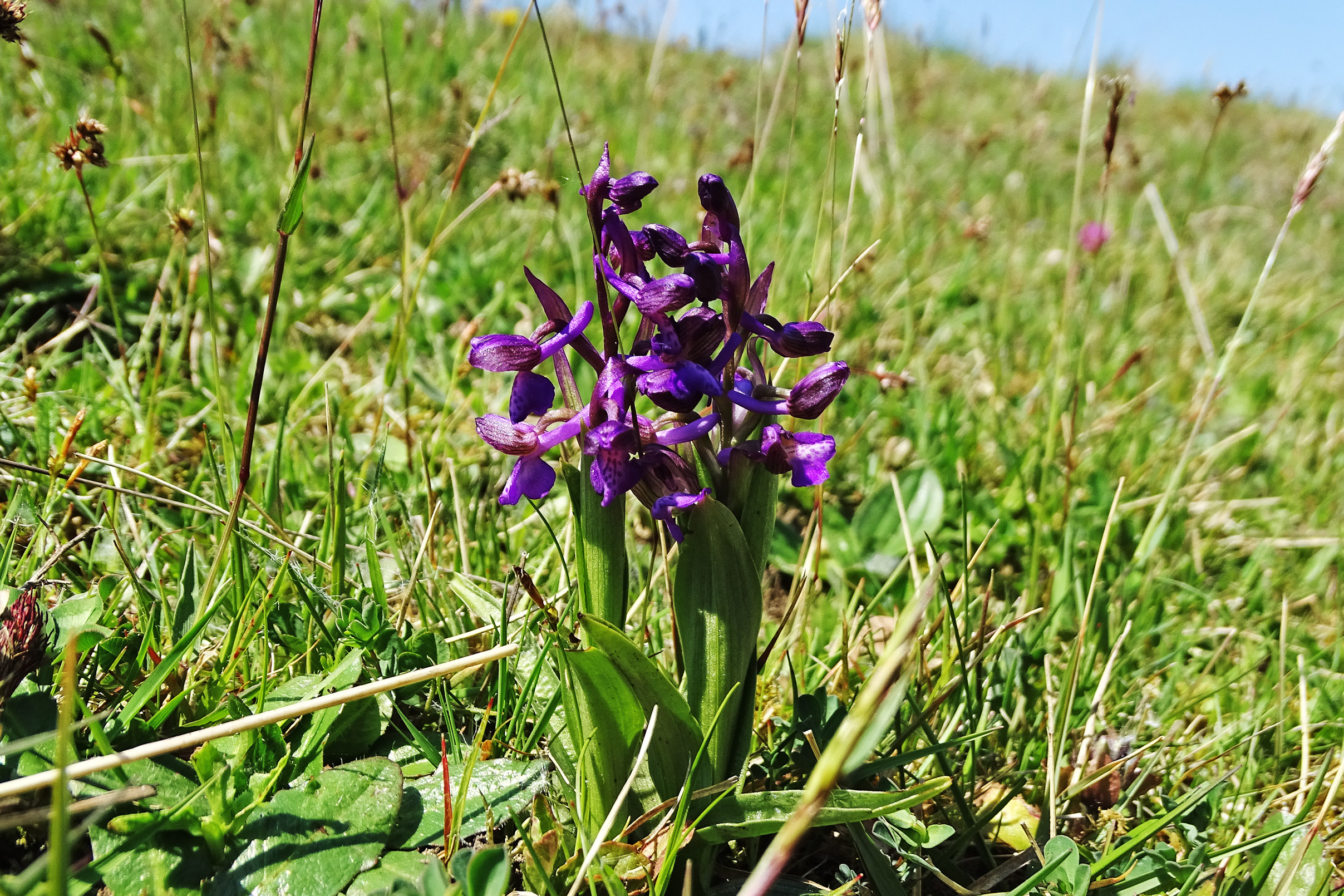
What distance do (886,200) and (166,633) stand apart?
4.19 m

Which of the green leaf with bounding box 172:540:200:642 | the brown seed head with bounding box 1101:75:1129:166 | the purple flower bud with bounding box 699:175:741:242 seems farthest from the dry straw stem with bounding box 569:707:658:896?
the brown seed head with bounding box 1101:75:1129:166

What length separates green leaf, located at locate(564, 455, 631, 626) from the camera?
1103 millimetres

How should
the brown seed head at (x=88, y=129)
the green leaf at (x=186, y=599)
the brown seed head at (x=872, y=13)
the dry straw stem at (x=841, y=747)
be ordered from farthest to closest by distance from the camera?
the brown seed head at (x=872, y=13)
the brown seed head at (x=88, y=129)
the green leaf at (x=186, y=599)
the dry straw stem at (x=841, y=747)

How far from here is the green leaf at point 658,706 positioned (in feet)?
3.43

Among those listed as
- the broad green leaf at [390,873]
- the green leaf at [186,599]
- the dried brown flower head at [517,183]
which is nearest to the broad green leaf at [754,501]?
the broad green leaf at [390,873]

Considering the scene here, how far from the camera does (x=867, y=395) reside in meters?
2.92

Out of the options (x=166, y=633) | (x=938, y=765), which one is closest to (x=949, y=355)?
(x=938, y=765)

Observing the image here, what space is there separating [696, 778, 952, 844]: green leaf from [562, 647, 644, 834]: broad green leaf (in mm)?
137

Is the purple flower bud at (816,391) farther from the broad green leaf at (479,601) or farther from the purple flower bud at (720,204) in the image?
the broad green leaf at (479,601)

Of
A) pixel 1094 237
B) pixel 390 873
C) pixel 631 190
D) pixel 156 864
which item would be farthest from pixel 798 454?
pixel 1094 237

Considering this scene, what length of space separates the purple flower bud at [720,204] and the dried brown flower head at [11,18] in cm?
106

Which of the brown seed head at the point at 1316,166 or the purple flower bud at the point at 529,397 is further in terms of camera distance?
the brown seed head at the point at 1316,166

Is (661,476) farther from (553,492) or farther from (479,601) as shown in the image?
(553,492)

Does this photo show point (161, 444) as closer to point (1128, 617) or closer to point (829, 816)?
point (829, 816)
